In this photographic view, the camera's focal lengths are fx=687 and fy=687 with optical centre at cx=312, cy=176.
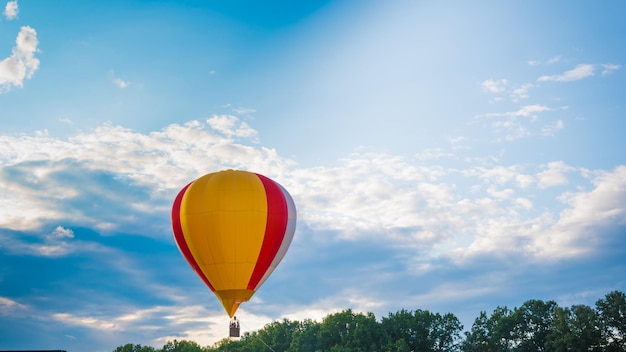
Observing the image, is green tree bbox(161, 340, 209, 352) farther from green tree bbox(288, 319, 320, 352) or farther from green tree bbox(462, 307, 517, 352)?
green tree bbox(462, 307, 517, 352)

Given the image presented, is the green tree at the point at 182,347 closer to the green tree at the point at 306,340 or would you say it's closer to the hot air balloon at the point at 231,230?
the green tree at the point at 306,340

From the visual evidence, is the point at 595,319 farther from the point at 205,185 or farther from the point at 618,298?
the point at 205,185

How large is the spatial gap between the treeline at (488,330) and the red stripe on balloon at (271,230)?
120ft

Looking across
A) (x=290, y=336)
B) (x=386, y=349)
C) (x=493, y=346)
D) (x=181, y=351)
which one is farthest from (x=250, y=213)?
(x=181, y=351)

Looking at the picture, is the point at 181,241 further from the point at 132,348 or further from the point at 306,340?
the point at 132,348

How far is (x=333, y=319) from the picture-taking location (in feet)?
267

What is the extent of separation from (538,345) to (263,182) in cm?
4685

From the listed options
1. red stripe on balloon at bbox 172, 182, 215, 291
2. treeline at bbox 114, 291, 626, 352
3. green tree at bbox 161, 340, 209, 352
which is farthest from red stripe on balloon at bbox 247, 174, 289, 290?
green tree at bbox 161, 340, 209, 352

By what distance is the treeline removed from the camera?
70625mm

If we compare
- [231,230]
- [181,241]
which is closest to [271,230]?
[231,230]

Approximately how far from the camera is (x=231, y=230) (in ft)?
126

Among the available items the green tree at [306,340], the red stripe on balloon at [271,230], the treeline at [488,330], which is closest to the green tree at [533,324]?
the treeline at [488,330]

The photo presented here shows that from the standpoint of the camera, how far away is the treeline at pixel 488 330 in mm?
70625

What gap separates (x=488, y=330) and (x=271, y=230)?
45436mm
